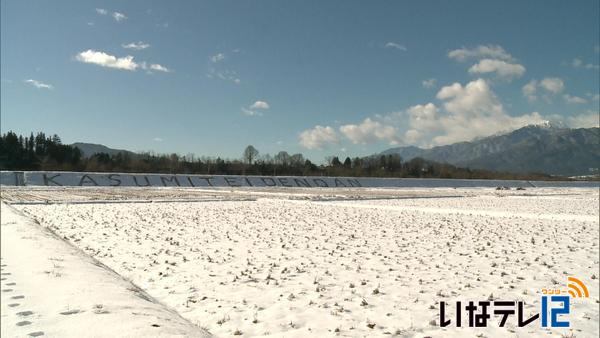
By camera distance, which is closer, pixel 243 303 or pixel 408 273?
pixel 243 303

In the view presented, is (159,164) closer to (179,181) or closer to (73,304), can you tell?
(179,181)

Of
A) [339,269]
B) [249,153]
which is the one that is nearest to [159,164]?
[249,153]

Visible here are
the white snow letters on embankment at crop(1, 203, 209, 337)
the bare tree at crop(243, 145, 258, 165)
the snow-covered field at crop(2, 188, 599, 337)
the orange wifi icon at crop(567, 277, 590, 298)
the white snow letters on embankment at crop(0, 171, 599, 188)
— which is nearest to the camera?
the white snow letters on embankment at crop(1, 203, 209, 337)

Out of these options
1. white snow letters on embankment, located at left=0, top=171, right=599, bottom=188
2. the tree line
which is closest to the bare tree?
the tree line

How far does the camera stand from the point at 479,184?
Result: 313ft

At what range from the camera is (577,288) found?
29.7ft

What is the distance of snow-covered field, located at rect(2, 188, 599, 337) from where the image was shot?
22.6 ft

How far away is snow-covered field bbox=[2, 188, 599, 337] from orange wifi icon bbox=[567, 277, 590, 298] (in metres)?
0.14

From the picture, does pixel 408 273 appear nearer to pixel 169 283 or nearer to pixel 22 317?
pixel 169 283

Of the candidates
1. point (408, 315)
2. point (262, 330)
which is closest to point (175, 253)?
point (262, 330)

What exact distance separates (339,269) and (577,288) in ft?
17.4

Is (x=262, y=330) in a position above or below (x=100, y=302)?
below

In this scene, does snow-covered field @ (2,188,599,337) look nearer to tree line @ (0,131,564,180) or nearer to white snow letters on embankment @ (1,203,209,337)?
white snow letters on embankment @ (1,203,209,337)

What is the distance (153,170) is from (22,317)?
4132 inches
